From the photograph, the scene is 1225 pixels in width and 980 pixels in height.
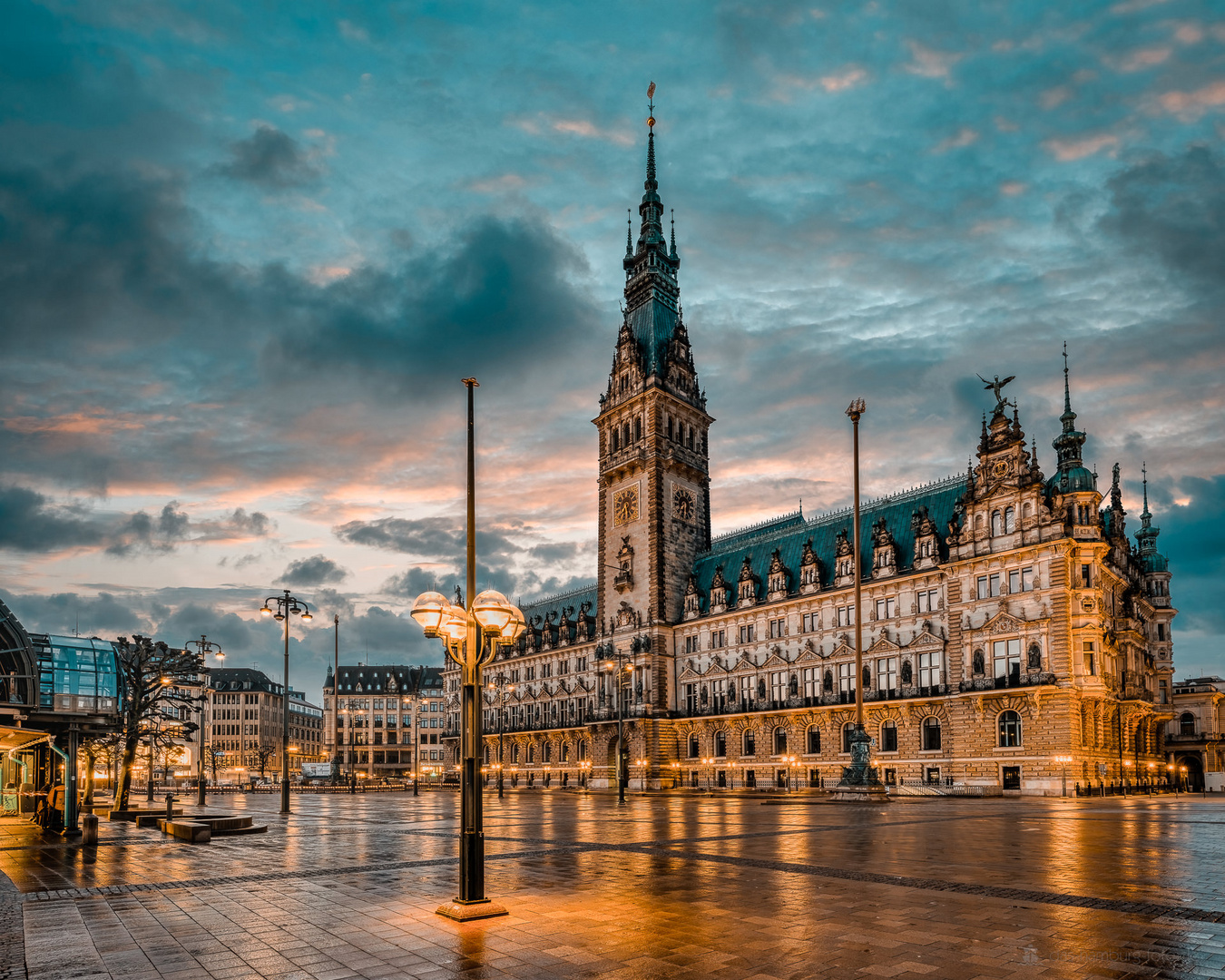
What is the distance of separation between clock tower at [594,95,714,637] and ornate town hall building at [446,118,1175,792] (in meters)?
0.23

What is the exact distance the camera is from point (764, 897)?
545 inches

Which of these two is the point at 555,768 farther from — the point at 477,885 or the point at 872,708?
the point at 477,885

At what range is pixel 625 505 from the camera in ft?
313

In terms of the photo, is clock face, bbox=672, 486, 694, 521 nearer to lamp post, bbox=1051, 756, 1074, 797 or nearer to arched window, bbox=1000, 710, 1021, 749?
arched window, bbox=1000, 710, 1021, 749

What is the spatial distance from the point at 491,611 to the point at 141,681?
3038cm

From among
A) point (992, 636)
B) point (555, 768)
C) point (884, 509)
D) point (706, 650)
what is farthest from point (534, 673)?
point (992, 636)

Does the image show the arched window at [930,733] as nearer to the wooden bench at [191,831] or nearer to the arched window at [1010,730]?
the arched window at [1010,730]

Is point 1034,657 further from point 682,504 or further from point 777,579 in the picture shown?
point 682,504

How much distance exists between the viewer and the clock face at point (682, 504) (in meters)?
93.6

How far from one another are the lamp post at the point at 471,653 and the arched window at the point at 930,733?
195 ft

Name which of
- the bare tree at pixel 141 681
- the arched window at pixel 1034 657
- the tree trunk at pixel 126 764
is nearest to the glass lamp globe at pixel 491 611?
the bare tree at pixel 141 681

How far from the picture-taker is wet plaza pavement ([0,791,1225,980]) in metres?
9.80

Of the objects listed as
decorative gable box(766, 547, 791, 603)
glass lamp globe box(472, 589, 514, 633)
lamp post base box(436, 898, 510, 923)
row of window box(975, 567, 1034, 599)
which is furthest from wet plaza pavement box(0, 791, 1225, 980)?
decorative gable box(766, 547, 791, 603)

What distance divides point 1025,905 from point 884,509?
228 ft
